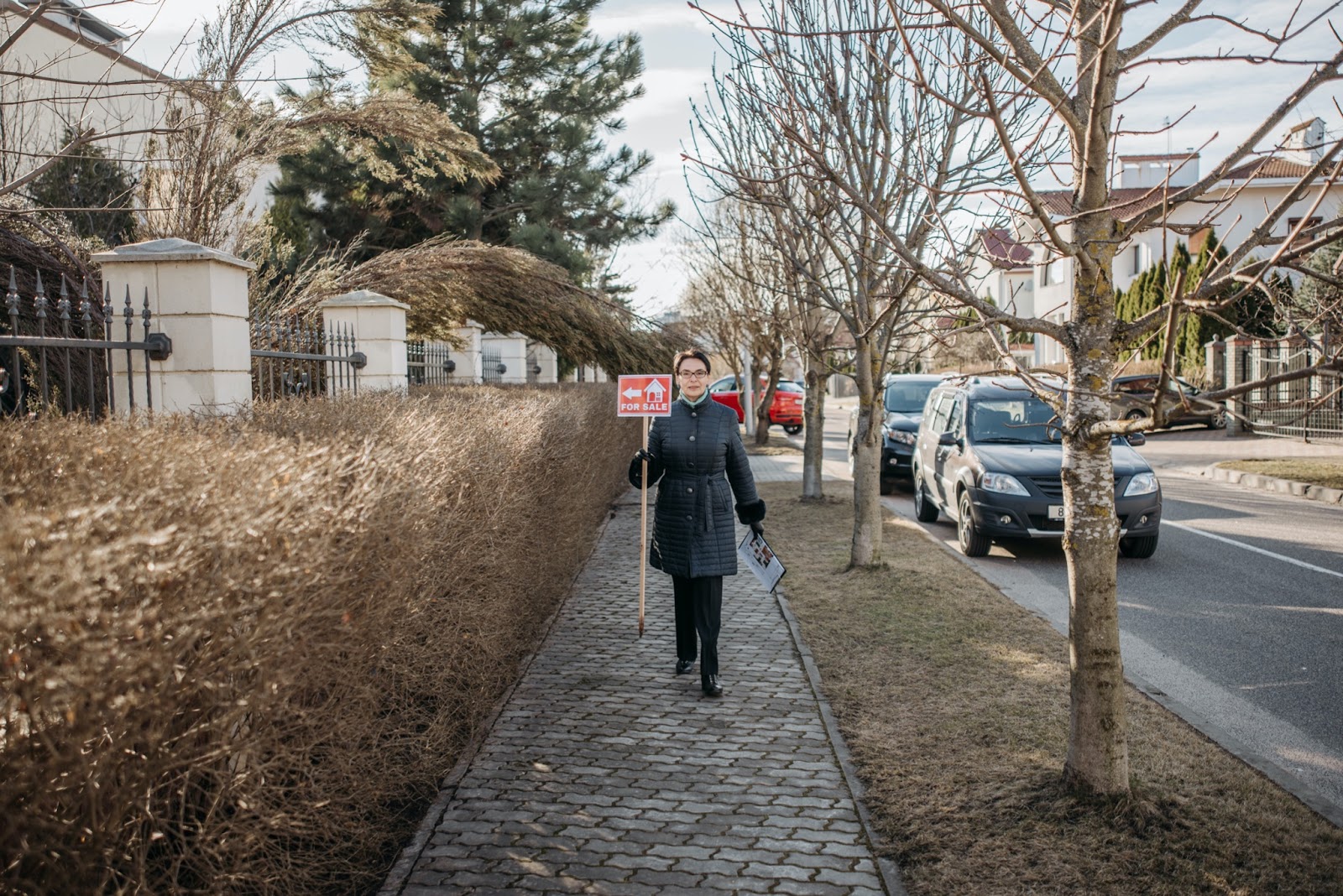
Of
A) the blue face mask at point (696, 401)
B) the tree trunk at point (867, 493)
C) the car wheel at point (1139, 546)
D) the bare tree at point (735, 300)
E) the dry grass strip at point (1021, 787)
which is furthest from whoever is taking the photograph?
the bare tree at point (735, 300)

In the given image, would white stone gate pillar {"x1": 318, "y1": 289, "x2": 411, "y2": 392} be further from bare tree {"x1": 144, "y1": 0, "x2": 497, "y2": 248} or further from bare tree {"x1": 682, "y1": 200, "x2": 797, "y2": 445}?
bare tree {"x1": 682, "y1": 200, "x2": 797, "y2": 445}

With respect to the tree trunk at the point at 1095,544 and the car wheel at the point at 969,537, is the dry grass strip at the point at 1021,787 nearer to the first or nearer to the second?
the tree trunk at the point at 1095,544

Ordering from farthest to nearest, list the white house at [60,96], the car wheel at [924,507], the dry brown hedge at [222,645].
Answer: the car wheel at [924,507]
the white house at [60,96]
the dry brown hedge at [222,645]

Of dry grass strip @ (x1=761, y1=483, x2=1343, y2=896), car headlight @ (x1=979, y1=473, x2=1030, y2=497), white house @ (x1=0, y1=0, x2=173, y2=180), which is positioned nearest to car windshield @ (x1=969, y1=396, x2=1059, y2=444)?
car headlight @ (x1=979, y1=473, x2=1030, y2=497)

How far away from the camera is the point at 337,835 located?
3.60m

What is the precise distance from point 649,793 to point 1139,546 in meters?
7.59

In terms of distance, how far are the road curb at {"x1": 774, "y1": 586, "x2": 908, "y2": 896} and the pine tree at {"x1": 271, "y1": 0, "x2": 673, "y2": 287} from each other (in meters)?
15.1

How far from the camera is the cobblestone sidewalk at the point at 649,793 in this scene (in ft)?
12.3

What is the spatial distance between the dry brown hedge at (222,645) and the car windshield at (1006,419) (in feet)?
26.8

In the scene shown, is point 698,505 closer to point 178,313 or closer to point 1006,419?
point 178,313

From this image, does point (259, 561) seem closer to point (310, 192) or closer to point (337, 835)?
point (337, 835)

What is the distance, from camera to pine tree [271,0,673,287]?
20797 millimetres

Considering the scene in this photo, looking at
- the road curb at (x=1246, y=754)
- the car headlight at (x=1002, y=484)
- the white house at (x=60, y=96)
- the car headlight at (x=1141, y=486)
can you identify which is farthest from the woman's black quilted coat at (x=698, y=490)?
the white house at (x=60, y=96)

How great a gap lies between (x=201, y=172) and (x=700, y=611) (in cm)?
627
